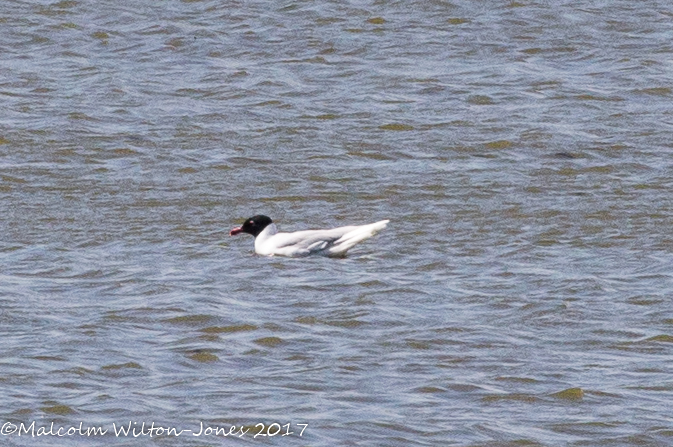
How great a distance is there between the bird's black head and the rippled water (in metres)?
0.19

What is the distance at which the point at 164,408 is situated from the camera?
313 inches

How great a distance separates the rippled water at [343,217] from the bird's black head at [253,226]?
0.64 feet

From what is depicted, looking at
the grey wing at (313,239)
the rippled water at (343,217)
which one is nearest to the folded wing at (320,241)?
the grey wing at (313,239)

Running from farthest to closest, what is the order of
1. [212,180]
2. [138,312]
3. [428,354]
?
[212,180] < [138,312] < [428,354]

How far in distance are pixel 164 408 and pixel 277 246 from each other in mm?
3726

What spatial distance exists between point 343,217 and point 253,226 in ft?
3.32

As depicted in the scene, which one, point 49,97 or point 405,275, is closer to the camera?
point 405,275

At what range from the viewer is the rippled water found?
26.9 ft

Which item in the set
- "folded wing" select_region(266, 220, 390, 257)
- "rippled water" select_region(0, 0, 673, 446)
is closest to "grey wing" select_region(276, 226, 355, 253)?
"folded wing" select_region(266, 220, 390, 257)

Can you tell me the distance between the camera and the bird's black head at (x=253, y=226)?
1177 centimetres

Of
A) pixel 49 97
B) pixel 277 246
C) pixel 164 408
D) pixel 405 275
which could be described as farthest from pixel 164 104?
pixel 164 408

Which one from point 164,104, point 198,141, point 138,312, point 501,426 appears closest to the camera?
point 501,426

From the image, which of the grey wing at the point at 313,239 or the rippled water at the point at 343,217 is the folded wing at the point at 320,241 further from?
the rippled water at the point at 343,217

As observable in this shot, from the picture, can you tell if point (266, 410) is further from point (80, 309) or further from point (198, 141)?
point (198, 141)
